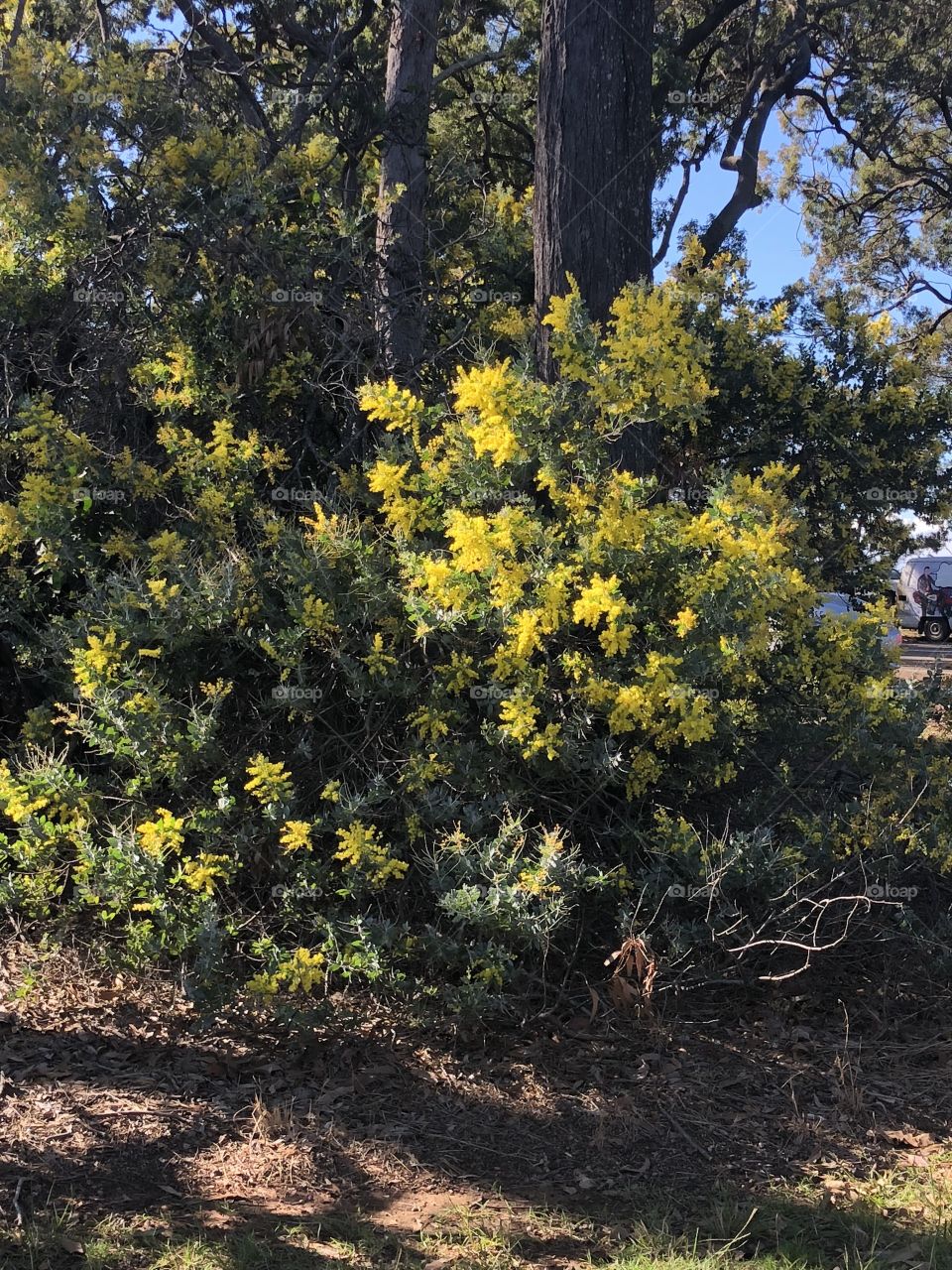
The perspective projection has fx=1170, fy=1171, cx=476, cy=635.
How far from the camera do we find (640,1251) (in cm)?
295

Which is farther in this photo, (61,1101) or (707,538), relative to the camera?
(707,538)

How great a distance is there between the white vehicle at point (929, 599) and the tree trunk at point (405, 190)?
2097 cm

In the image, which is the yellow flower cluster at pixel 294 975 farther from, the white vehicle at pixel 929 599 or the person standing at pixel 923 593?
the person standing at pixel 923 593

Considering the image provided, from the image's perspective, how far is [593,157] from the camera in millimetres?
6043

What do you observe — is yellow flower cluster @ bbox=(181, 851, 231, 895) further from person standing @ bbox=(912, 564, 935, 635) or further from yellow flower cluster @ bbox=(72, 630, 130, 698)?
person standing @ bbox=(912, 564, 935, 635)

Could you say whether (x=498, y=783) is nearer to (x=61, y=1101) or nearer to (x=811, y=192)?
(x=61, y=1101)

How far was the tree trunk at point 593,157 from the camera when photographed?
6.01 metres

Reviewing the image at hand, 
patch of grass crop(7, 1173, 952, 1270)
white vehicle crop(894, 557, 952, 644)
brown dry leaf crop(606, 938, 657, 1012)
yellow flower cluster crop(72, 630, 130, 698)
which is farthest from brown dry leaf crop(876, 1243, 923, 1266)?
white vehicle crop(894, 557, 952, 644)

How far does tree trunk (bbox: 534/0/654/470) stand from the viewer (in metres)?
6.01

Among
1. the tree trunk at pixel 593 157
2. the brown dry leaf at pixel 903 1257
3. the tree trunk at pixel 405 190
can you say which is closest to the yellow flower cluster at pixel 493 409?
the tree trunk at pixel 405 190

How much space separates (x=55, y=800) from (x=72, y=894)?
0.60 meters

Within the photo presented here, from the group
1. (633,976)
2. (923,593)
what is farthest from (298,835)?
(923,593)

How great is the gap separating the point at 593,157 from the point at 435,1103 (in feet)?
15.2

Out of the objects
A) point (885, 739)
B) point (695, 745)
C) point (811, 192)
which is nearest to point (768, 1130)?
point (695, 745)
